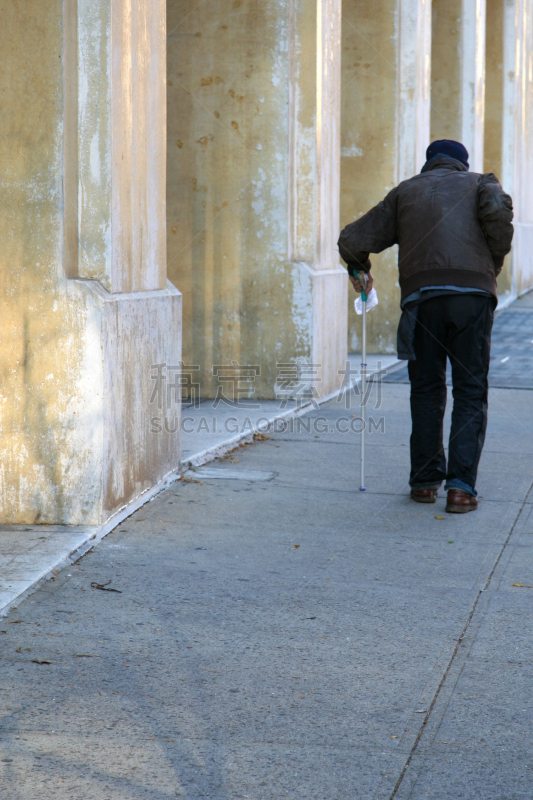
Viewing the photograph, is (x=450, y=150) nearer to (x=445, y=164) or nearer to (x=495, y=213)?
(x=445, y=164)

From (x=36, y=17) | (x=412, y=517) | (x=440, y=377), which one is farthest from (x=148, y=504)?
(x=36, y=17)

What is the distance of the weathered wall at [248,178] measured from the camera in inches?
344

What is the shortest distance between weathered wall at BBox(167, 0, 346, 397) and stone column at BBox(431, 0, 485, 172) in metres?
7.01

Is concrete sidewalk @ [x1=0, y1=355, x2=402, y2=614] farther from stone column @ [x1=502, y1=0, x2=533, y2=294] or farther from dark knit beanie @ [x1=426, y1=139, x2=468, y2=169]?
stone column @ [x1=502, y1=0, x2=533, y2=294]

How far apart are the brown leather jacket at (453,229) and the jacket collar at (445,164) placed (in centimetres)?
5

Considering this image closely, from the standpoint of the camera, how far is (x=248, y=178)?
8.91m

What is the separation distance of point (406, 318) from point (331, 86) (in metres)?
4.38

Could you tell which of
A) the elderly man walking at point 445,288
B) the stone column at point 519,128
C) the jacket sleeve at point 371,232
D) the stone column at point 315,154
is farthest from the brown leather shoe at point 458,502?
the stone column at point 519,128

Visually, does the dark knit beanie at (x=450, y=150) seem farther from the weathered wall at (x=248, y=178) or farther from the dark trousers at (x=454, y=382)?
the weathered wall at (x=248, y=178)

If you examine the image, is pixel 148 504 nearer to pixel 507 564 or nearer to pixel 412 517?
pixel 412 517

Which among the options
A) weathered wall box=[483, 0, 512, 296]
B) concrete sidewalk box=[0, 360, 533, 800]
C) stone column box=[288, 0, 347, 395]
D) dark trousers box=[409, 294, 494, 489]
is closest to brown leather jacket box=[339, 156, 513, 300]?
dark trousers box=[409, 294, 494, 489]

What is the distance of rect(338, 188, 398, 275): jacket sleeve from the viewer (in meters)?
5.88

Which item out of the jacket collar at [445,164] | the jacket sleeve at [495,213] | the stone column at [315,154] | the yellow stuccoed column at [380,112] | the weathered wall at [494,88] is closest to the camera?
the jacket sleeve at [495,213]

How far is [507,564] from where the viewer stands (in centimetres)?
475
